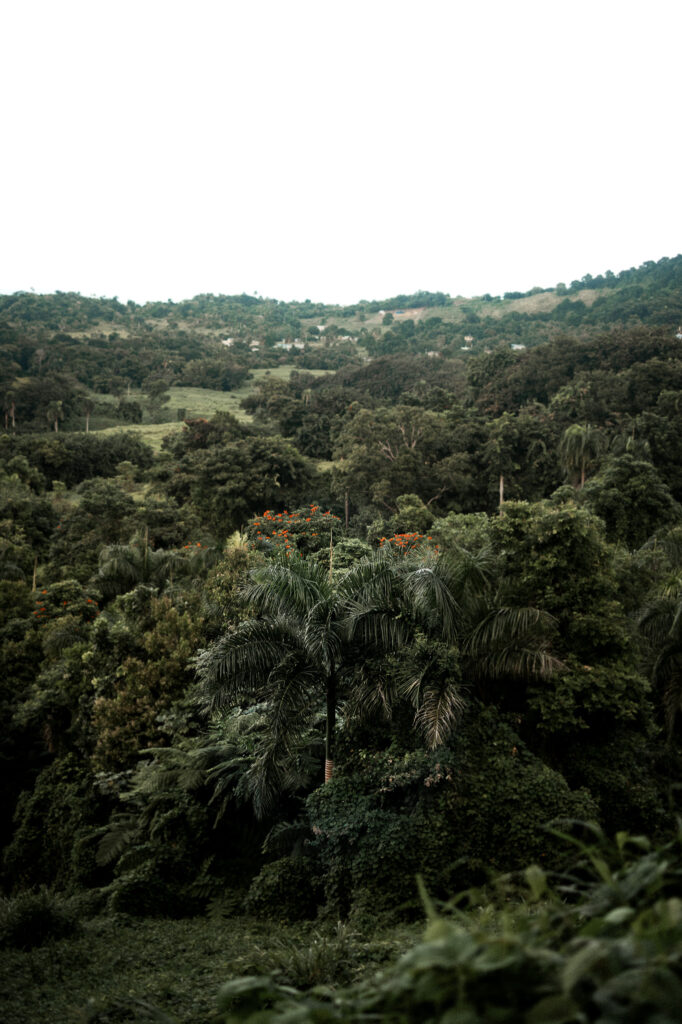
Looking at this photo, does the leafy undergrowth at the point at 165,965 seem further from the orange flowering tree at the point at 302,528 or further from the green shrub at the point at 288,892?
the orange flowering tree at the point at 302,528

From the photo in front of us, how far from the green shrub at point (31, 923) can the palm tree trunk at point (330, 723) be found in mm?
3396

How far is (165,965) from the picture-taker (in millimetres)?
6047

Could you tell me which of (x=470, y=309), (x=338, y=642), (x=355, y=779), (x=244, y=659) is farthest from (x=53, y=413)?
(x=470, y=309)

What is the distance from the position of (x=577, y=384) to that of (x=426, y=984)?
3675 centimetres

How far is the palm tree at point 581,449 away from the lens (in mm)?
26438

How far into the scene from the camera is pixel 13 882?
1170cm

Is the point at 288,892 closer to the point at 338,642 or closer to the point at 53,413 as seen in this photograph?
the point at 338,642

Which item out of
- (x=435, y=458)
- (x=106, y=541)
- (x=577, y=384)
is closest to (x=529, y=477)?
(x=435, y=458)

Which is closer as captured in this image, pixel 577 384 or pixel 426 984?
pixel 426 984

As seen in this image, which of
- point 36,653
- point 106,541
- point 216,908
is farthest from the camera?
point 106,541

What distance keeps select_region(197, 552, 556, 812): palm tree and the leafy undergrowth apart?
1.73 meters

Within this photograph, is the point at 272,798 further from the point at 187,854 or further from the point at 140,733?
the point at 140,733

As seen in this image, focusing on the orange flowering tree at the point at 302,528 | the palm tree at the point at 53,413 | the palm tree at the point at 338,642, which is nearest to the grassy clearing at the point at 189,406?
the palm tree at the point at 53,413

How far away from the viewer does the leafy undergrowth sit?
4660mm
